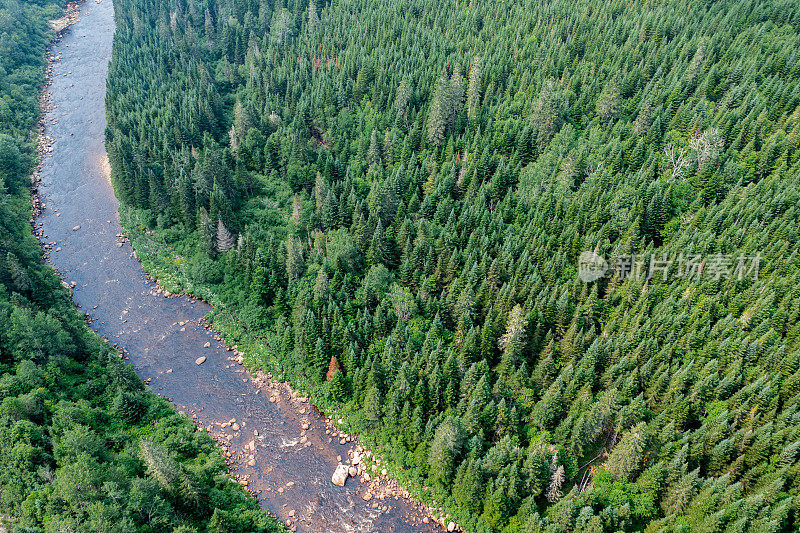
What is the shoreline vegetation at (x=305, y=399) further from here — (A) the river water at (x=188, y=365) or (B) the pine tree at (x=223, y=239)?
(B) the pine tree at (x=223, y=239)

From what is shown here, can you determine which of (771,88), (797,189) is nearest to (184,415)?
(797,189)

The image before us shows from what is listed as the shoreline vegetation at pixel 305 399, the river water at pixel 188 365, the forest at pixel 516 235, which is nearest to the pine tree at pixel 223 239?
the forest at pixel 516 235

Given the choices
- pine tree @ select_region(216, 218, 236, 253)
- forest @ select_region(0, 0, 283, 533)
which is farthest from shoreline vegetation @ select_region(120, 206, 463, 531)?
forest @ select_region(0, 0, 283, 533)


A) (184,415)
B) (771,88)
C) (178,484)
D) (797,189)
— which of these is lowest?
(184,415)

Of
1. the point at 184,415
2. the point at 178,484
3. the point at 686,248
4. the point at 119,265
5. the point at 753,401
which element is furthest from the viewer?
the point at 119,265

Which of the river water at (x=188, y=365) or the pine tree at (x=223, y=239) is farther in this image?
the pine tree at (x=223, y=239)

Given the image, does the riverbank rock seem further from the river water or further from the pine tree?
the pine tree

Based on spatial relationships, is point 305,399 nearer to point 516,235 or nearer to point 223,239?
point 223,239

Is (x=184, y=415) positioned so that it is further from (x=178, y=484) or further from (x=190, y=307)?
(x=190, y=307)
